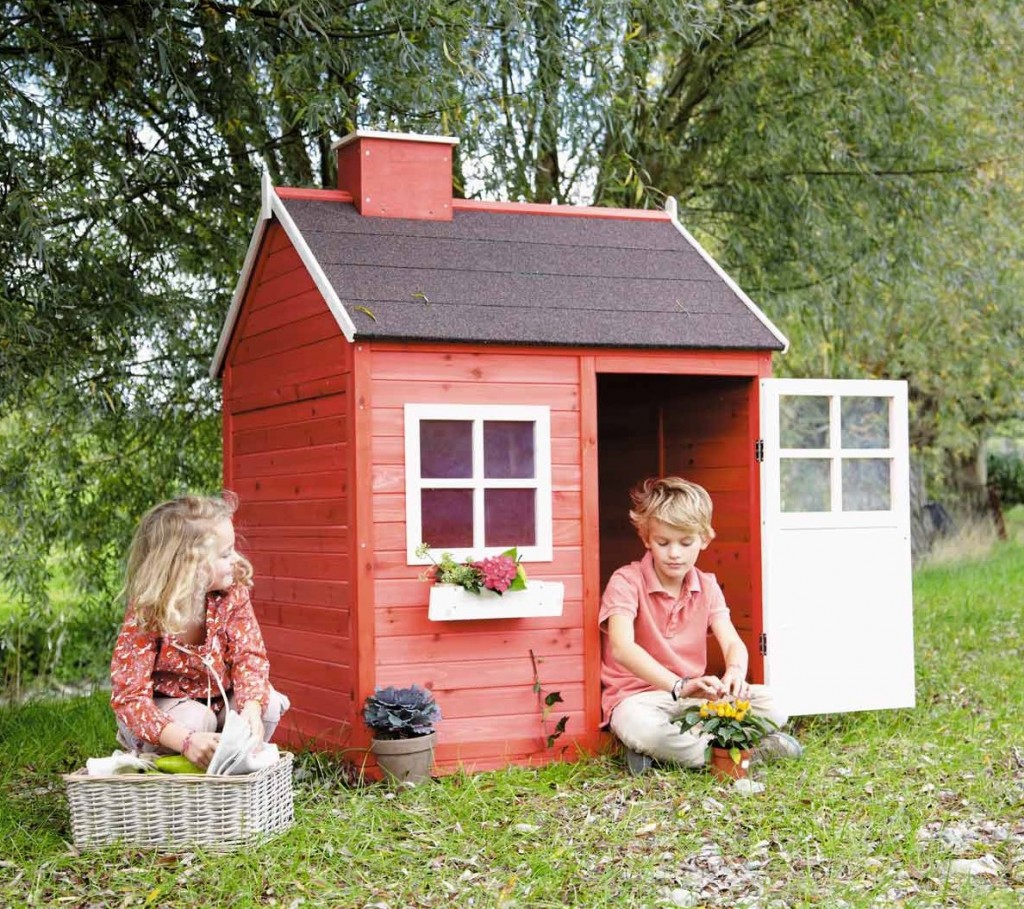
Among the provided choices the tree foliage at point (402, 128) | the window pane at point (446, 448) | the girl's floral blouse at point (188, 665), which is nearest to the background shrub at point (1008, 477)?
the tree foliage at point (402, 128)

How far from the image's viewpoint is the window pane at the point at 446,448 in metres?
5.90

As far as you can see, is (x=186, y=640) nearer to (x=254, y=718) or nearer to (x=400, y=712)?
(x=254, y=718)

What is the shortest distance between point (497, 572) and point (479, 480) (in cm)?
43

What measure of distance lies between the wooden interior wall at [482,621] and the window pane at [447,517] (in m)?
0.13

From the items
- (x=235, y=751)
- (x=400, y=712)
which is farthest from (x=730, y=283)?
(x=235, y=751)

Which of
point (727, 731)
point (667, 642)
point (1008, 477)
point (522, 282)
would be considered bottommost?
point (727, 731)

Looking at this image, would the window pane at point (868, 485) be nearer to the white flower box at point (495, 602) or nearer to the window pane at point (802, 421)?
the white flower box at point (495, 602)

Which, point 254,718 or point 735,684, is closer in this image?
point 254,718

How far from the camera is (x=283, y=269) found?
6484 mm

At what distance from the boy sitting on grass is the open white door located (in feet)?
1.04

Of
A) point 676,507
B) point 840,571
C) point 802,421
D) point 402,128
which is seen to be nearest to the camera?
point 676,507

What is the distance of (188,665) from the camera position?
5.09 m

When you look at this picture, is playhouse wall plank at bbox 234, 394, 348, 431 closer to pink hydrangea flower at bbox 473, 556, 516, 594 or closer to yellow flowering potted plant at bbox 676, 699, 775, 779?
pink hydrangea flower at bbox 473, 556, 516, 594

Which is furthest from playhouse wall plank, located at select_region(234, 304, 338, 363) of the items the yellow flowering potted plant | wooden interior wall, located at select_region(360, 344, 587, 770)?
the yellow flowering potted plant
